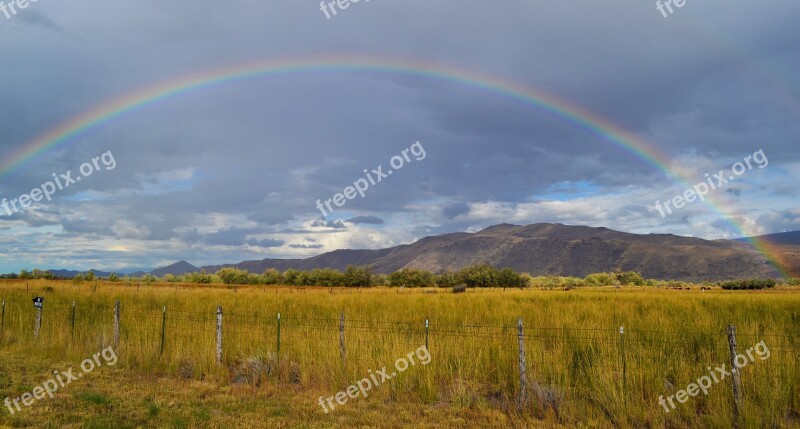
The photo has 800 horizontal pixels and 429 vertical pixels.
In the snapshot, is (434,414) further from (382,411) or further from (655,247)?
(655,247)

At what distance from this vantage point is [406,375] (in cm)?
1024

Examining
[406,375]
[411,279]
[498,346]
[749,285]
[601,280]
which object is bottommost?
[749,285]

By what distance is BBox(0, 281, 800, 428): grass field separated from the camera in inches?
317

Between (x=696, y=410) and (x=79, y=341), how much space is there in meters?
15.8

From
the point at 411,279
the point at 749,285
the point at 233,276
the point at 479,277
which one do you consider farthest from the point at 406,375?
the point at 479,277

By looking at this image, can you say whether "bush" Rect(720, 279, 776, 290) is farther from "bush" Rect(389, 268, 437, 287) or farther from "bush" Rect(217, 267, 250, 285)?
"bush" Rect(217, 267, 250, 285)

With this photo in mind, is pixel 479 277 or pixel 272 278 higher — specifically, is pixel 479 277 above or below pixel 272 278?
below

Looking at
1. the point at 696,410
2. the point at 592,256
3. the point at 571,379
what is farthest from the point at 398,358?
the point at 592,256

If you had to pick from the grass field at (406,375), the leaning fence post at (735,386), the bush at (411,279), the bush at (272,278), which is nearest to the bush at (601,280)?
the bush at (411,279)

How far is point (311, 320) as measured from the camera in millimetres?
17641

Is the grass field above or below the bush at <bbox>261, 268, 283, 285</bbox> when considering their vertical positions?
below

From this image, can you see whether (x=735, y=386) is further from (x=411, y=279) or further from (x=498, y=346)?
(x=411, y=279)

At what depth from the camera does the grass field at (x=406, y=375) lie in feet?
26.4

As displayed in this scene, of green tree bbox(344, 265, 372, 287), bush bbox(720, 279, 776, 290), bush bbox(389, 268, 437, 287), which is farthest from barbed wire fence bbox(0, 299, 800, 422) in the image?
bush bbox(389, 268, 437, 287)
